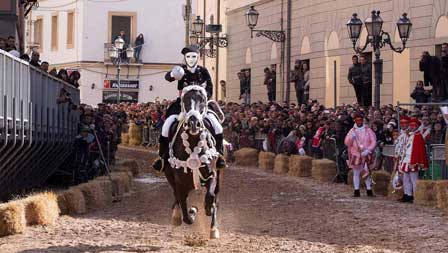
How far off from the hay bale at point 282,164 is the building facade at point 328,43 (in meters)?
4.94

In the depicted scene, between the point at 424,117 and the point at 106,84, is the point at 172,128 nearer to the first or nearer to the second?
the point at 424,117

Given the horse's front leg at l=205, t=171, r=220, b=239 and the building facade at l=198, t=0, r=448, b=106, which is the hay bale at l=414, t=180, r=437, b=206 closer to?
the horse's front leg at l=205, t=171, r=220, b=239

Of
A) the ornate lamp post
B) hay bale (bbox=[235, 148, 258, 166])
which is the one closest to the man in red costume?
hay bale (bbox=[235, 148, 258, 166])

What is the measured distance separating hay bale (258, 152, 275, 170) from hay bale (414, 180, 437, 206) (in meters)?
12.9

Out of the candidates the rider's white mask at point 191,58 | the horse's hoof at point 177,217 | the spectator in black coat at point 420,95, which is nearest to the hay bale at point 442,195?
the rider's white mask at point 191,58

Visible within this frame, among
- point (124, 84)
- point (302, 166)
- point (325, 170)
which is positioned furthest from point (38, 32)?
point (325, 170)

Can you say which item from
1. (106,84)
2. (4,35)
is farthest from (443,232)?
(106,84)

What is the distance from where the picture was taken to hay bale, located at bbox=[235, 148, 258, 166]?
36812mm

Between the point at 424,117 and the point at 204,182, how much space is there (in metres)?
8.88

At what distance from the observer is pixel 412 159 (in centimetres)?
2230

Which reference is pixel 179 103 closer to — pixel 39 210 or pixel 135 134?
pixel 39 210

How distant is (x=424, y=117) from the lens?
77.3 feet

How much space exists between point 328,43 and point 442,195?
22370mm

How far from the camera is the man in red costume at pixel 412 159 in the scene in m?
22.3
